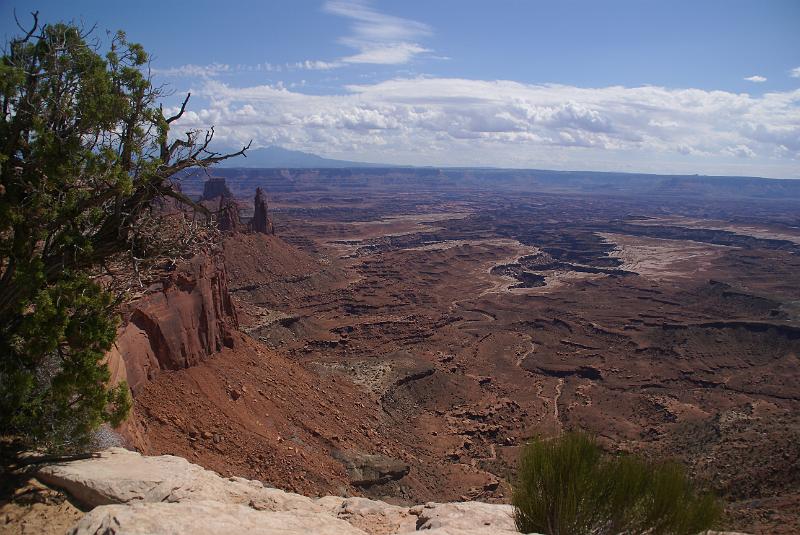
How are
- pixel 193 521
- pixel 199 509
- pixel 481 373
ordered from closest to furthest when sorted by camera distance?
pixel 193 521 → pixel 199 509 → pixel 481 373

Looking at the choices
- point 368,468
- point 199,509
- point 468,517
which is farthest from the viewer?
point 368,468

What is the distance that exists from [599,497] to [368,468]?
14258mm

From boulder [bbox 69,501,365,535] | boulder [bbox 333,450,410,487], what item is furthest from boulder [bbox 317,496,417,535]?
boulder [bbox 333,450,410,487]

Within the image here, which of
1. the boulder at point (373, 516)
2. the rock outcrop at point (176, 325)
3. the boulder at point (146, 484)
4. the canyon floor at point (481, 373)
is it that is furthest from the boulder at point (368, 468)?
the boulder at point (146, 484)

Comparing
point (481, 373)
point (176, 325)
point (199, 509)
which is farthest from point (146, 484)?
point (481, 373)

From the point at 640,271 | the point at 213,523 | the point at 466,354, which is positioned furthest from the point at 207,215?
the point at 640,271

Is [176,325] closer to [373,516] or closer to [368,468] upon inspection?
[368,468]

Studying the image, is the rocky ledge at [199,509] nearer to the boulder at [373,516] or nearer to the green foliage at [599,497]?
the boulder at [373,516]

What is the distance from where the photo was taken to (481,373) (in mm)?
41125

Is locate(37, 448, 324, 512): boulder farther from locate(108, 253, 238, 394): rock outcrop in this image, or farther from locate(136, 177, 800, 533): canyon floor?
locate(108, 253, 238, 394): rock outcrop

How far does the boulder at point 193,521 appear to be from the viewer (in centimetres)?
697

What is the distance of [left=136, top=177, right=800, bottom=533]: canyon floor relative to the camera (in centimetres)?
2031

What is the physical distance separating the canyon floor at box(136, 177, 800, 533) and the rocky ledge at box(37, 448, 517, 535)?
677 centimetres

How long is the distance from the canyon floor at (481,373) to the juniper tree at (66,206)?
6982 millimetres
